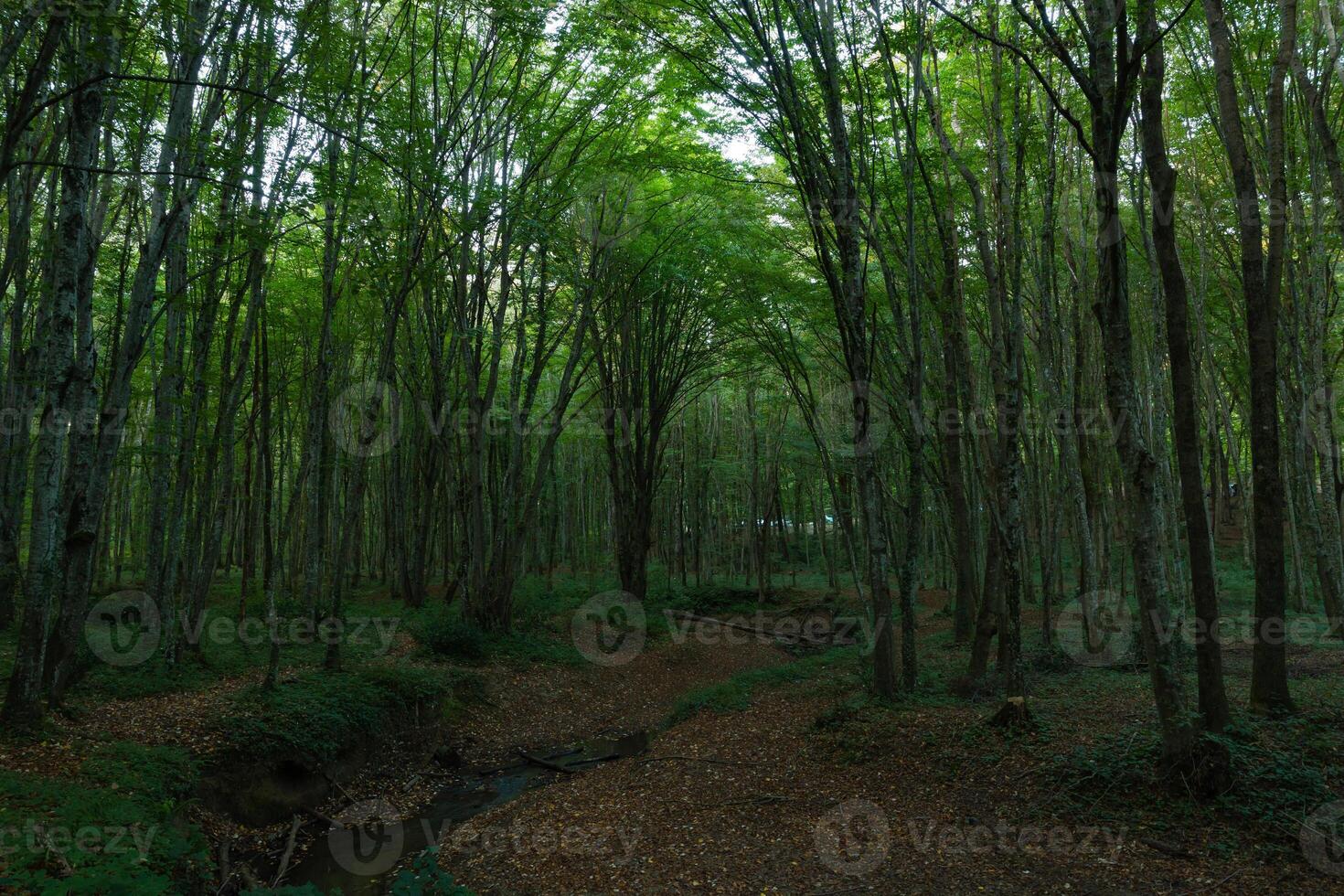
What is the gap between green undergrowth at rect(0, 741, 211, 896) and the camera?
138 inches

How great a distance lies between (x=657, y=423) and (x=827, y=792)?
405 inches

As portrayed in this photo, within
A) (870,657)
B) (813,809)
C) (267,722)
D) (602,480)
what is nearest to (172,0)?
(267,722)

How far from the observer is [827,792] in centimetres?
591

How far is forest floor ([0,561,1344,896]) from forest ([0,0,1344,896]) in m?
0.05

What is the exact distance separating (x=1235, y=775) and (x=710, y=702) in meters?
6.15

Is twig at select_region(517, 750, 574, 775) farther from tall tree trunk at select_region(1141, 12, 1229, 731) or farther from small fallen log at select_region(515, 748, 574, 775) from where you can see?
tall tree trunk at select_region(1141, 12, 1229, 731)

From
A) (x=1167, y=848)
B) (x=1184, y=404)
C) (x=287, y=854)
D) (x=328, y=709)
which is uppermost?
(x=1184, y=404)

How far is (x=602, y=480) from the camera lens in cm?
2911

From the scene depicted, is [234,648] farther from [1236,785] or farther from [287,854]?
[1236,785]

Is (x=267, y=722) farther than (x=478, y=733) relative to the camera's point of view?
No

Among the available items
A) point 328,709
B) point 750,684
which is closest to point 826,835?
point 328,709

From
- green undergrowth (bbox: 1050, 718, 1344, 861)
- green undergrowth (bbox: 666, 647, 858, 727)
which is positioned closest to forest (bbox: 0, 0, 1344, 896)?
green undergrowth (bbox: 1050, 718, 1344, 861)

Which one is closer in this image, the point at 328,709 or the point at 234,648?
the point at 328,709

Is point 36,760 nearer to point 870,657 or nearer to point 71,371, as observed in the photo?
point 71,371
